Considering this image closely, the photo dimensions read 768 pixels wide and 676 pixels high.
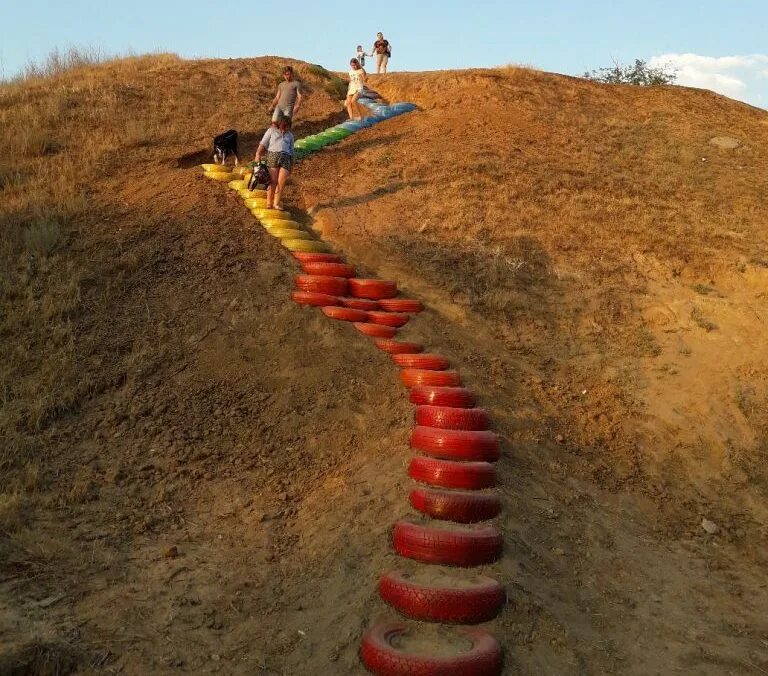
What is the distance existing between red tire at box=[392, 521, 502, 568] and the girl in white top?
38.0 feet

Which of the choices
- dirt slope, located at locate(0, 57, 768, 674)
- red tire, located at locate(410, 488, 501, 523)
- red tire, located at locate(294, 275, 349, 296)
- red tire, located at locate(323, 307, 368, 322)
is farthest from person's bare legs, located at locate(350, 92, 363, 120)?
red tire, located at locate(410, 488, 501, 523)

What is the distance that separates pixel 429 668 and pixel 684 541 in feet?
11.6

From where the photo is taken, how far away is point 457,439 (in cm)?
634

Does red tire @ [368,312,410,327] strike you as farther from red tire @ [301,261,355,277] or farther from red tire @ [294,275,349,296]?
red tire @ [301,261,355,277]

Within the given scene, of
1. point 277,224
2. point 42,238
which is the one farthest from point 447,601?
point 42,238

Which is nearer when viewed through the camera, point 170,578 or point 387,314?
point 170,578

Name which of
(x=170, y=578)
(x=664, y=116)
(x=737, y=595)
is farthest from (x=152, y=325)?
(x=664, y=116)

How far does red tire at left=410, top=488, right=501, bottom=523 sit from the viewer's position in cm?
561

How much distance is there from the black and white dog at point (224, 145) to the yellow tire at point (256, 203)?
157 centimetres

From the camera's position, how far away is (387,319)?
852cm

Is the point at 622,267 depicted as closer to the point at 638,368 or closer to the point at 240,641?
the point at 638,368

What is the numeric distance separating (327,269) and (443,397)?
2.69 meters

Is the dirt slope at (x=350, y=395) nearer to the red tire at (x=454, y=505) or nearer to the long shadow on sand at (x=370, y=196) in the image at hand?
the long shadow on sand at (x=370, y=196)

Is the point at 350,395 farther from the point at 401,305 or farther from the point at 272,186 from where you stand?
the point at 272,186
